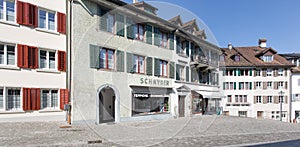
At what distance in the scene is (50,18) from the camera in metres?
15.0

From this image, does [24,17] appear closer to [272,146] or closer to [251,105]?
[272,146]

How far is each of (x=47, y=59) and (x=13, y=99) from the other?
9.29ft

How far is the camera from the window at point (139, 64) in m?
5.11

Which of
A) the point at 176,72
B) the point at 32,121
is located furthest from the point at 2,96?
the point at 176,72

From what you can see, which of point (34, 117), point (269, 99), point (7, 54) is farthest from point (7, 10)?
point (269, 99)

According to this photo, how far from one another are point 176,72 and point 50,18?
11.7 metres

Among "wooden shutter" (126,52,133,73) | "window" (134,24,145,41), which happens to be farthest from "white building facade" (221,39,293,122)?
"wooden shutter" (126,52,133,73)

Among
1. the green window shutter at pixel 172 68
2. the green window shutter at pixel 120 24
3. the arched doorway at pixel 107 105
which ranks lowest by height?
Answer: the arched doorway at pixel 107 105

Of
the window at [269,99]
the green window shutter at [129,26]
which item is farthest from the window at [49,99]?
the window at [269,99]

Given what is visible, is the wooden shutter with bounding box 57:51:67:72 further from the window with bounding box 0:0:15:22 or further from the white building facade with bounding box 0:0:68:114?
the window with bounding box 0:0:15:22

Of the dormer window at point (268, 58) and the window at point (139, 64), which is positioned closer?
the window at point (139, 64)

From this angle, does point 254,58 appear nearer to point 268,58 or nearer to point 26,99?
point 268,58

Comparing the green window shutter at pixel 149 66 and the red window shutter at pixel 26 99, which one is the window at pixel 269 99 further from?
the green window shutter at pixel 149 66

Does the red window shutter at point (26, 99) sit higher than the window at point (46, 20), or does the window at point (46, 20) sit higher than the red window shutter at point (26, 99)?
the window at point (46, 20)
